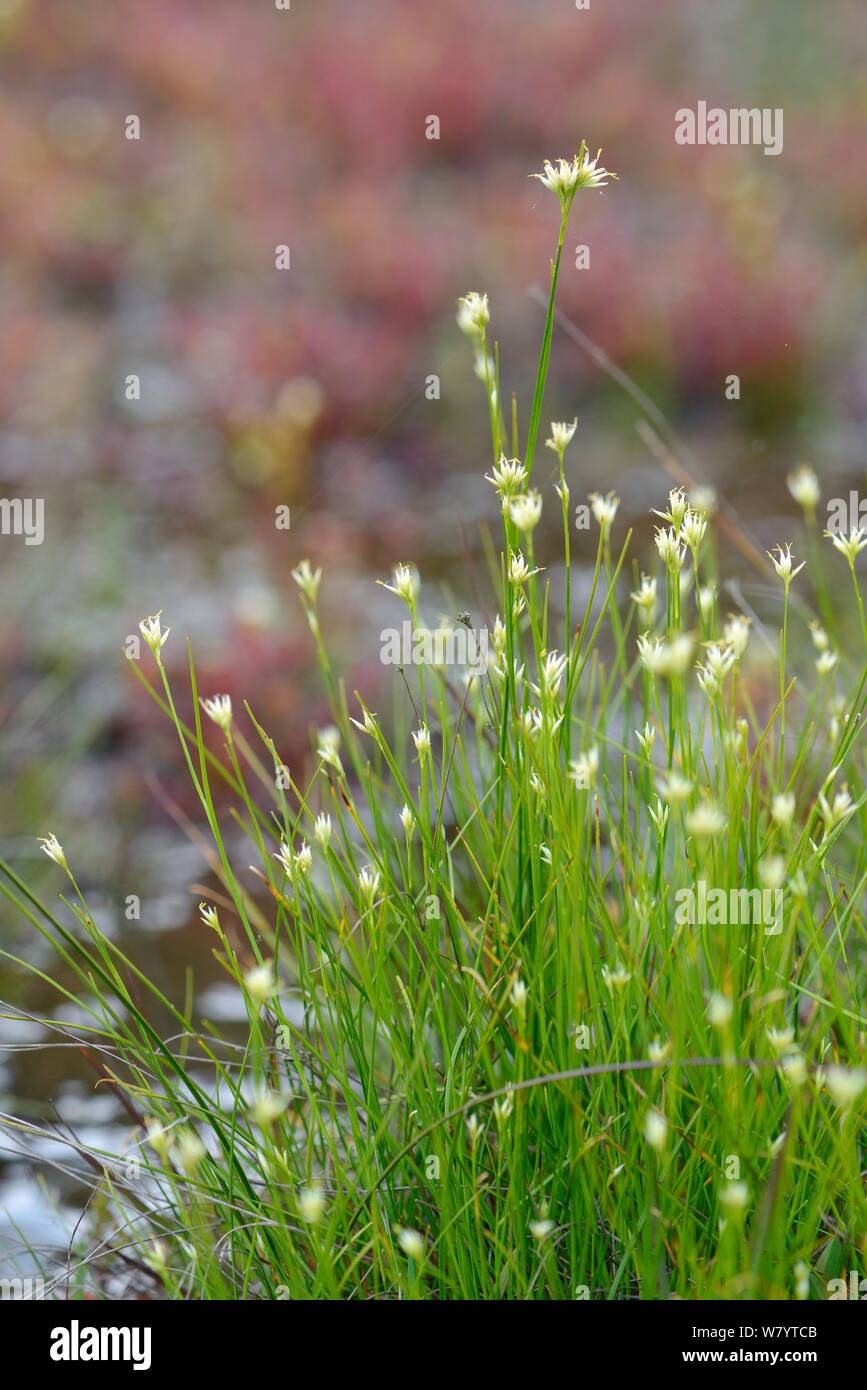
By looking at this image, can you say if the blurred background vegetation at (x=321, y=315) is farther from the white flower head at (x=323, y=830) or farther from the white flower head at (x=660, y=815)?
the white flower head at (x=660, y=815)

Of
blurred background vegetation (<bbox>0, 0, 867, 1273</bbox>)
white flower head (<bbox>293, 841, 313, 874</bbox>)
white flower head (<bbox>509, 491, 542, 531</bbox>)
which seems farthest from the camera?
blurred background vegetation (<bbox>0, 0, 867, 1273</bbox>)

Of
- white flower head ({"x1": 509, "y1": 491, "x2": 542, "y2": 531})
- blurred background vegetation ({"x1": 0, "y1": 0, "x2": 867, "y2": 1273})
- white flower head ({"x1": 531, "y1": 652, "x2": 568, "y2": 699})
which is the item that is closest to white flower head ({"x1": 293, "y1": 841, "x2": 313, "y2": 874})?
white flower head ({"x1": 531, "y1": 652, "x2": 568, "y2": 699})

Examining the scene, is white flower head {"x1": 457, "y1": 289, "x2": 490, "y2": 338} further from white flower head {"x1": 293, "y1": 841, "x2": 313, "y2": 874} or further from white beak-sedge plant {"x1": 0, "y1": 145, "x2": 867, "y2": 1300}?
white flower head {"x1": 293, "y1": 841, "x2": 313, "y2": 874}

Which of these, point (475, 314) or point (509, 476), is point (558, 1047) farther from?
point (475, 314)

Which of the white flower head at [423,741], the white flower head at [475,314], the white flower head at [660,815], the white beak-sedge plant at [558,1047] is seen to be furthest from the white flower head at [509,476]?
the white flower head at [660,815]

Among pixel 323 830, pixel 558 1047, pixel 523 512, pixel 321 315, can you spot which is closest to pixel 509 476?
pixel 523 512

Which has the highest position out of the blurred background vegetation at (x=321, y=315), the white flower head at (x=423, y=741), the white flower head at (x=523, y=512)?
Answer: the blurred background vegetation at (x=321, y=315)

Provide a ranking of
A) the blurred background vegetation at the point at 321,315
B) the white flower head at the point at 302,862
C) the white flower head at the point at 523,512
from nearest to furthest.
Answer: the white flower head at the point at 523,512, the white flower head at the point at 302,862, the blurred background vegetation at the point at 321,315

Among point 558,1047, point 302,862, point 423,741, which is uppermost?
point 423,741

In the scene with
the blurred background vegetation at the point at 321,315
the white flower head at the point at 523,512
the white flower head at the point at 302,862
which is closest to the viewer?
the white flower head at the point at 523,512

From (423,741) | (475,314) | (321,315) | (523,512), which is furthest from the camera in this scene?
(321,315)
